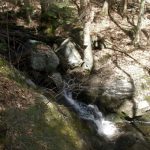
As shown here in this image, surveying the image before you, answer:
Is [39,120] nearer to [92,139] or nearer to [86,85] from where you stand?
[92,139]

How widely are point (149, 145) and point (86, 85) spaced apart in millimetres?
4420

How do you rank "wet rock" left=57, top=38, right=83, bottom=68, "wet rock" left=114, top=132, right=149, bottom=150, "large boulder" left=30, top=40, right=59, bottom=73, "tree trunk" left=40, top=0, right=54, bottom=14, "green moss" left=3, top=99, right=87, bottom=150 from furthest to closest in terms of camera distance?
"tree trunk" left=40, top=0, right=54, bottom=14, "wet rock" left=57, top=38, right=83, bottom=68, "large boulder" left=30, top=40, right=59, bottom=73, "wet rock" left=114, top=132, right=149, bottom=150, "green moss" left=3, top=99, right=87, bottom=150

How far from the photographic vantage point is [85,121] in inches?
565

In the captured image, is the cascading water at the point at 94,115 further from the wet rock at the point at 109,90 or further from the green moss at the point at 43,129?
the green moss at the point at 43,129

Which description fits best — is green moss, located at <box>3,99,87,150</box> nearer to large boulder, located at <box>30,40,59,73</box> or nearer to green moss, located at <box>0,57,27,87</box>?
green moss, located at <box>0,57,27,87</box>

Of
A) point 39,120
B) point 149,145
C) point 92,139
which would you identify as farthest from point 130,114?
point 39,120

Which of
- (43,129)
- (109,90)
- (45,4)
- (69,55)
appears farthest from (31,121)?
(45,4)

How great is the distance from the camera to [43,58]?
15953 millimetres

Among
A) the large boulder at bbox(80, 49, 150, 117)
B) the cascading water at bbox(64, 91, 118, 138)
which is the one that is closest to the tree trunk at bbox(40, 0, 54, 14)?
the large boulder at bbox(80, 49, 150, 117)

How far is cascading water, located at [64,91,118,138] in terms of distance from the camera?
48.3 feet

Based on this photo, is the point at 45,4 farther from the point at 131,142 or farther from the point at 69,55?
the point at 131,142

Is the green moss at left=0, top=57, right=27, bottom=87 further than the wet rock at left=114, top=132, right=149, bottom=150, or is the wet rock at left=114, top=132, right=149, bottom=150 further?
the wet rock at left=114, top=132, right=149, bottom=150

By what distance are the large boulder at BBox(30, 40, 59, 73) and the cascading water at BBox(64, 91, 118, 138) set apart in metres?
1.58

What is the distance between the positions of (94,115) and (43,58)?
362 centimetres
